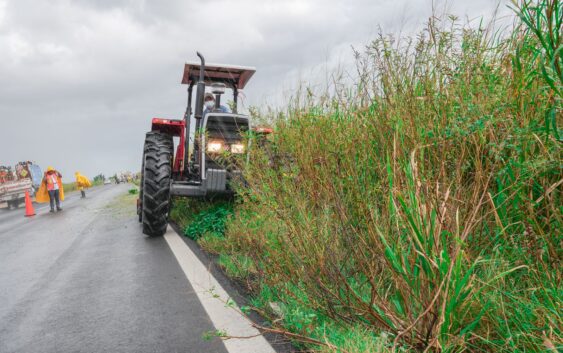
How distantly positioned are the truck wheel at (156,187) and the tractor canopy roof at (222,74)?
1.40 metres

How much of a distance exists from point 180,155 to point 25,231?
4895 millimetres

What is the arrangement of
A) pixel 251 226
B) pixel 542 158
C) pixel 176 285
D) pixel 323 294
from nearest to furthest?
pixel 542 158 → pixel 323 294 → pixel 176 285 → pixel 251 226

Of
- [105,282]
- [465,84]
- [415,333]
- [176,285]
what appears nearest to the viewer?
[415,333]

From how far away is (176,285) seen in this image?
172 inches

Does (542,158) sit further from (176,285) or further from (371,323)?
(176,285)

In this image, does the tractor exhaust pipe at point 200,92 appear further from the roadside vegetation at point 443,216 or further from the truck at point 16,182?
the truck at point 16,182

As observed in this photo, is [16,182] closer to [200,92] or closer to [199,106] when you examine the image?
[199,106]

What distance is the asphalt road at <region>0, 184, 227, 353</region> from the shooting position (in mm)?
3014

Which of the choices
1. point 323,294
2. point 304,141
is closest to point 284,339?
point 323,294

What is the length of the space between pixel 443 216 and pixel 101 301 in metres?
3.26

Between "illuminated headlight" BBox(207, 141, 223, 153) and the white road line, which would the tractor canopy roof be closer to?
"illuminated headlight" BBox(207, 141, 223, 153)

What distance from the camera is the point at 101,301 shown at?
4.02m

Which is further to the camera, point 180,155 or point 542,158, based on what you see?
point 180,155

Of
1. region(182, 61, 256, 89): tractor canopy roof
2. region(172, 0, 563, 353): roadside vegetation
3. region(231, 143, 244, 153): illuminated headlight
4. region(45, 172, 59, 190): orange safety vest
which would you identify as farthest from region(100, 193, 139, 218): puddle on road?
region(172, 0, 563, 353): roadside vegetation
